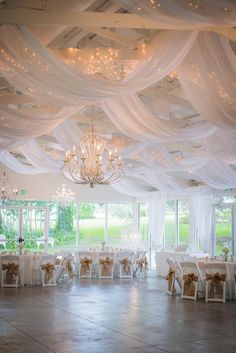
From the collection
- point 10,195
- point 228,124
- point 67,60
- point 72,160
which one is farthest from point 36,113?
point 10,195

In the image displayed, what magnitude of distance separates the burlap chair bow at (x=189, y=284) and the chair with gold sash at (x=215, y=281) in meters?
0.31

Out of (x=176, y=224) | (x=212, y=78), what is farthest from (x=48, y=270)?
(x=212, y=78)

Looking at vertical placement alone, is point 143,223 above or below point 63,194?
below

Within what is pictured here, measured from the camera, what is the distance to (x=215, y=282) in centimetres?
1119

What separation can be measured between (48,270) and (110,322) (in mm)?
4948

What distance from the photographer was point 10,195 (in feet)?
61.2

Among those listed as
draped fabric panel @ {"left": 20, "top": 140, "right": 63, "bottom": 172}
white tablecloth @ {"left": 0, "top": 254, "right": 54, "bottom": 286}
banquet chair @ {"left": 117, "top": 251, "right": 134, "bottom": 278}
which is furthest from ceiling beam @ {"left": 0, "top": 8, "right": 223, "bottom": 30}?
banquet chair @ {"left": 117, "top": 251, "right": 134, "bottom": 278}

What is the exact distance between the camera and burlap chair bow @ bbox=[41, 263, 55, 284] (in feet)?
43.4

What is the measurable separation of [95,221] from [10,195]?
345cm

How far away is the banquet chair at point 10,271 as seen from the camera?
43.5 feet

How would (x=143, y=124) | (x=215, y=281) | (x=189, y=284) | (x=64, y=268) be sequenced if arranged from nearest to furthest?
(x=143, y=124), (x=215, y=281), (x=189, y=284), (x=64, y=268)

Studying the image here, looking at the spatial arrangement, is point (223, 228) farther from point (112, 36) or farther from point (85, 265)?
point (112, 36)

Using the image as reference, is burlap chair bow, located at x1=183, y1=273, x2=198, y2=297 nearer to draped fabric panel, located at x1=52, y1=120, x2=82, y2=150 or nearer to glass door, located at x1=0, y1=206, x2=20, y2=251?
draped fabric panel, located at x1=52, y1=120, x2=82, y2=150

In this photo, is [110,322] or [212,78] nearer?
[212,78]
